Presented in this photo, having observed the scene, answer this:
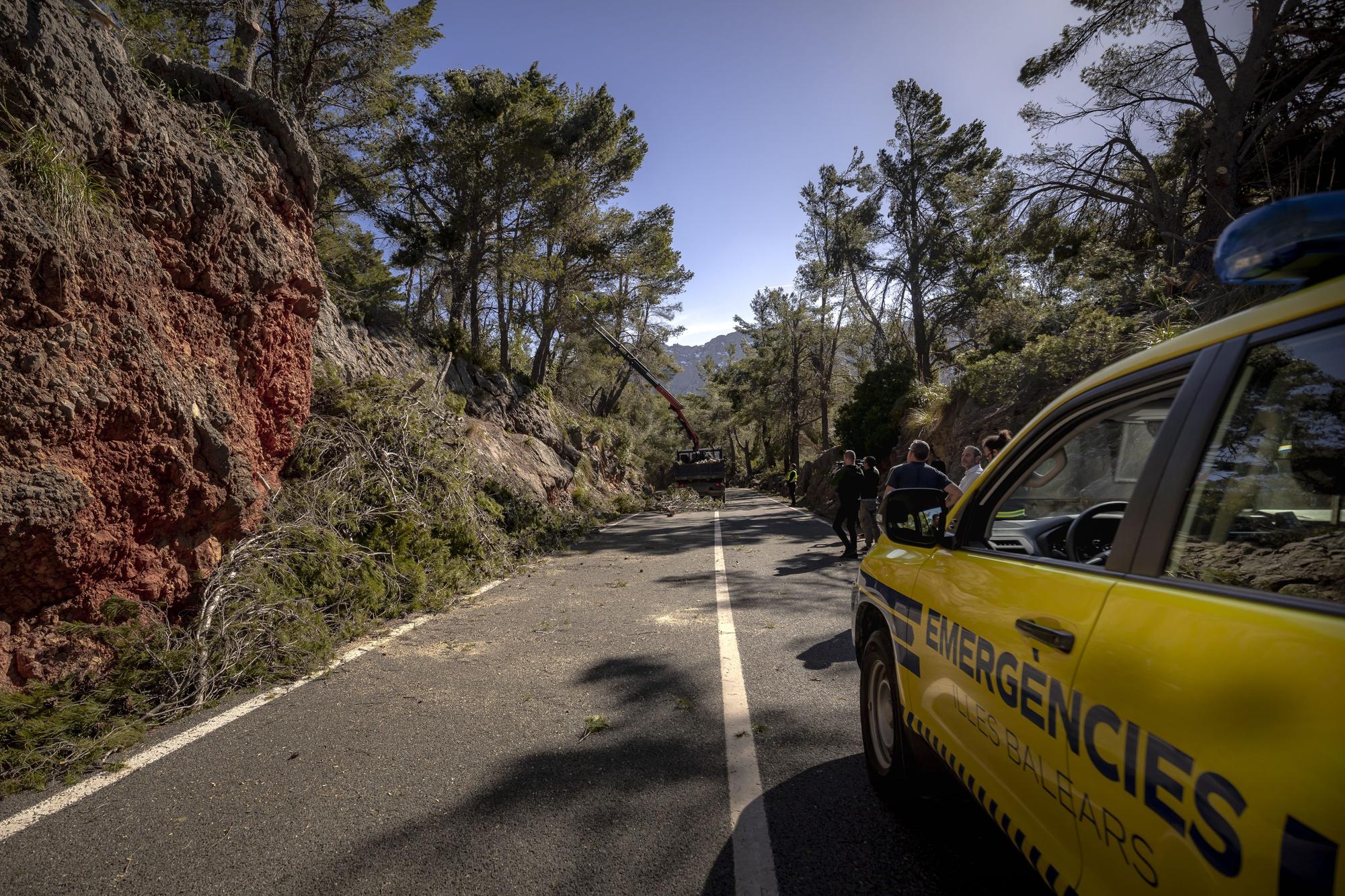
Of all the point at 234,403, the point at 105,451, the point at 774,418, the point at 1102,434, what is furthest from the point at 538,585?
the point at 774,418

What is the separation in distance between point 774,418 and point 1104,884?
4237cm

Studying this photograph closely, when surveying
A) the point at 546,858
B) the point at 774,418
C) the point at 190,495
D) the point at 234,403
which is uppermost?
the point at 774,418

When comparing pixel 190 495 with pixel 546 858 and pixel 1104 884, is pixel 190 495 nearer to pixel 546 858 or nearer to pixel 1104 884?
pixel 546 858

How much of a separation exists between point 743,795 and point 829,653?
2.31 meters

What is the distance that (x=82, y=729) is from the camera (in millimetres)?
3494

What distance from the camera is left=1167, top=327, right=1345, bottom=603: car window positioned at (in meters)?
1.15

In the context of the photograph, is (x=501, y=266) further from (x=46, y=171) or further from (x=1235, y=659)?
(x=1235, y=659)

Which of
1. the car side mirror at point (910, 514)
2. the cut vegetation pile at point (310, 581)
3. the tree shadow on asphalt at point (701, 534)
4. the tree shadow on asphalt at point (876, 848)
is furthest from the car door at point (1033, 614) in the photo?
the tree shadow on asphalt at point (701, 534)

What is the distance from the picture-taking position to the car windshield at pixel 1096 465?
1659 millimetres

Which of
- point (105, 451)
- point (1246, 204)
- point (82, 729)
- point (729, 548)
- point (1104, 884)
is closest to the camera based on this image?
point (1104, 884)

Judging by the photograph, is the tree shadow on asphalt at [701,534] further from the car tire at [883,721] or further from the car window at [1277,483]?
the car window at [1277,483]

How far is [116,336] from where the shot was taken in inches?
177

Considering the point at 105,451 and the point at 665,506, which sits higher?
the point at 105,451

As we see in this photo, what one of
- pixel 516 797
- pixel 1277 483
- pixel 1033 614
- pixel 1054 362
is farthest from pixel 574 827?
pixel 1054 362
